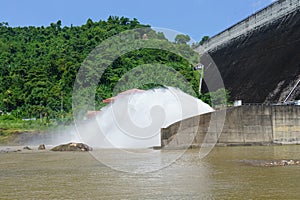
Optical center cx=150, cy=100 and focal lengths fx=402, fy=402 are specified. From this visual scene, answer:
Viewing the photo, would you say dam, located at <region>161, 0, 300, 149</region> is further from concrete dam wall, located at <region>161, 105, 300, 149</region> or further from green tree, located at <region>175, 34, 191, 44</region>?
green tree, located at <region>175, 34, 191, 44</region>

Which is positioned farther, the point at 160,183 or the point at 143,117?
the point at 143,117

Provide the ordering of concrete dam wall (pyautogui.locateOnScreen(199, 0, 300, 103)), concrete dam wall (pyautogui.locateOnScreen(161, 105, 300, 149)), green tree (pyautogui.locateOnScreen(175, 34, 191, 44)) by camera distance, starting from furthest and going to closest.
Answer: green tree (pyautogui.locateOnScreen(175, 34, 191, 44)) → concrete dam wall (pyautogui.locateOnScreen(199, 0, 300, 103)) → concrete dam wall (pyautogui.locateOnScreen(161, 105, 300, 149))

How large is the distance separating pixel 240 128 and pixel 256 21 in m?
26.7

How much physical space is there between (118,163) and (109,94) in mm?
26594

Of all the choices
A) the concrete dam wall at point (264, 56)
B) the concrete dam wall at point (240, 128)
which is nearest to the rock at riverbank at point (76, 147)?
the concrete dam wall at point (240, 128)

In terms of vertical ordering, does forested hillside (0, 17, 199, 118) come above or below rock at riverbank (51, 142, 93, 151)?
above

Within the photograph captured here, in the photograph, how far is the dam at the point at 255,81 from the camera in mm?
19766

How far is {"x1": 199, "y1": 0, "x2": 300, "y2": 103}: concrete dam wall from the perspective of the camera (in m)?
32.1

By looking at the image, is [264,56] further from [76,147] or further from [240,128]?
[76,147]

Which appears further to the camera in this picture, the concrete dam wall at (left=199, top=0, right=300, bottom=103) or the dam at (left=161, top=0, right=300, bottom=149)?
the concrete dam wall at (left=199, top=0, right=300, bottom=103)

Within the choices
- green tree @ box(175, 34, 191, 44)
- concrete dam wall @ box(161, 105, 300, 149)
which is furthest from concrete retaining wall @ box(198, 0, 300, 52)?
concrete dam wall @ box(161, 105, 300, 149)

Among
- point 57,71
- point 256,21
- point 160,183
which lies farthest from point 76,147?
point 57,71

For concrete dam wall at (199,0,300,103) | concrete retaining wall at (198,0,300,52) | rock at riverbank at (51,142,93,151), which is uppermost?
concrete retaining wall at (198,0,300,52)

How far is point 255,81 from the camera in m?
36.2
